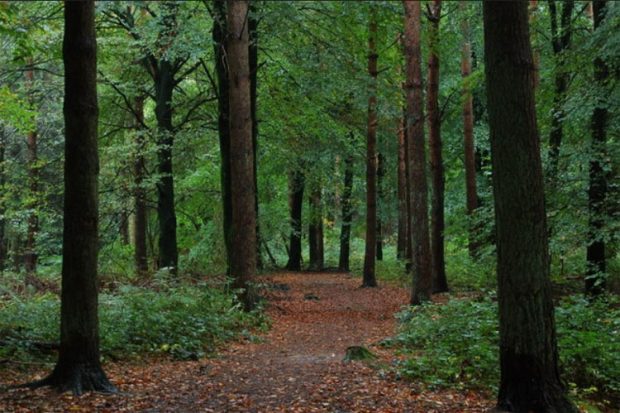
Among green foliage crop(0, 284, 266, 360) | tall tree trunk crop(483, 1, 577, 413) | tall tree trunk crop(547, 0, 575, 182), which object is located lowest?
green foliage crop(0, 284, 266, 360)

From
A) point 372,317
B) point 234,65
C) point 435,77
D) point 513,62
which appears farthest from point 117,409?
point 435,77

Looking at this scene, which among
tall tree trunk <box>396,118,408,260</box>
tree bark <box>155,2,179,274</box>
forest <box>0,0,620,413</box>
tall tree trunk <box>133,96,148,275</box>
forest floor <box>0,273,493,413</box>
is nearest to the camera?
forest <box>0,0,620,413</box>

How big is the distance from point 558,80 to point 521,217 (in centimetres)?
896

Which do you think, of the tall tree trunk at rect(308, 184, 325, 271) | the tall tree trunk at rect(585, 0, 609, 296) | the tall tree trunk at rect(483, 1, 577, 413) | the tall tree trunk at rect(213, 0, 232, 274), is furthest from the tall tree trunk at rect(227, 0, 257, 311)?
the tall tree trunk at rect(308, 184, 325, 271)

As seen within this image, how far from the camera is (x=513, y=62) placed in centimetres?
456

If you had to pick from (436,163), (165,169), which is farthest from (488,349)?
(165,169)

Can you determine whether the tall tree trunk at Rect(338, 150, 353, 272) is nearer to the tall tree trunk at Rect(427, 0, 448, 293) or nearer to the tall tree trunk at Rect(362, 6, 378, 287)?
the tall tree trunk at Rect(362, 6, 378, 287)

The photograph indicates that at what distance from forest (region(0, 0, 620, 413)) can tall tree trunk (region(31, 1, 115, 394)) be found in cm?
2

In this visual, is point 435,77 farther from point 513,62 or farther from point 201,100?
point 513,62

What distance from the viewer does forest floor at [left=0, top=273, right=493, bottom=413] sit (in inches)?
218

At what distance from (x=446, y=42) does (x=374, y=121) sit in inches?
124

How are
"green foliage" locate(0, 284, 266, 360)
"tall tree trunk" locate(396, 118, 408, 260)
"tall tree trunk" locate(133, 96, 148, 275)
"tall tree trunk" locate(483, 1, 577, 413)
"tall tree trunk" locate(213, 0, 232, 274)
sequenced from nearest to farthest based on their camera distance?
"tall tree trunk" locate(483, 1, 577, 413) → "green foliage" locate(0, 284, 266, 360) → "tall tree trunk" locate(213, 0, 232, 274) → "tall tree trunk" locate(133, 96, 148, 275) → "tall tree trunk" locate(396, 118, 408, 260)

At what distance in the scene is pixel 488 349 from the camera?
7012 mm

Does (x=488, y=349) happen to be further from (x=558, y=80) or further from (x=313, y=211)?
(x=313, y=211)
